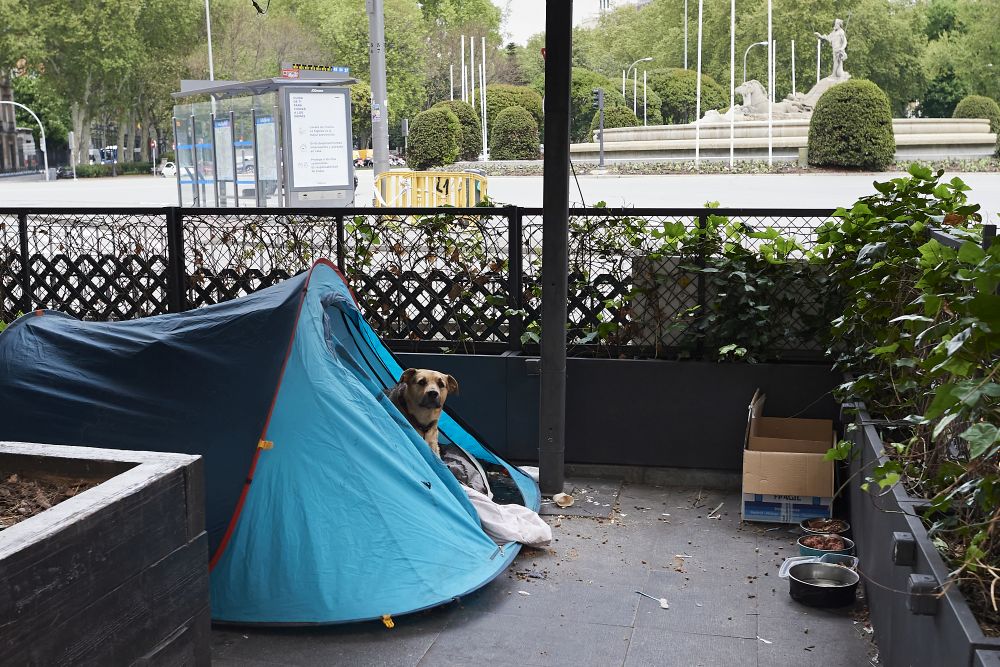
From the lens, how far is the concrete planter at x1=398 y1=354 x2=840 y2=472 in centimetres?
575

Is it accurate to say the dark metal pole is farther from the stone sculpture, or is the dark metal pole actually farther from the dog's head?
the stone sculpture

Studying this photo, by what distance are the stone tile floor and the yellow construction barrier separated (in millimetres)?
8949

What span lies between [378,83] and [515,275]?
1006cm

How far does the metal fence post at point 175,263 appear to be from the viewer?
6.73 metres

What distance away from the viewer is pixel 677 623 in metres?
4.09

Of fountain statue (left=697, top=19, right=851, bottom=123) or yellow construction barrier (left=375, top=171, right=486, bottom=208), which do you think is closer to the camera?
yellow construction barrier (left=375, top=171, right=486, bottom=208)

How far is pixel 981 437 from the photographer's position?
2.12m

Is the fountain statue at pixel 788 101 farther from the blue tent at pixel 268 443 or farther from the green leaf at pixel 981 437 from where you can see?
the green leaf at pixel 981 437

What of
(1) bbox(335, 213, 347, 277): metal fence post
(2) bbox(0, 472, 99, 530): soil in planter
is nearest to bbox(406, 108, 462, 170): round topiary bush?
(1) bbox(335, 213, 347, 277): metal fence post

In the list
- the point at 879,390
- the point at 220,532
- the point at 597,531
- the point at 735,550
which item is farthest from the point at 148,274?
the point at 879,390

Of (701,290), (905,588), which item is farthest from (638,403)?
(905,588)

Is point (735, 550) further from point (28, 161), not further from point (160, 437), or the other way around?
point (28, 161)

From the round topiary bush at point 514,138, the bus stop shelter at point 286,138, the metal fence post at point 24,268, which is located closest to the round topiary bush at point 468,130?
the round topiary bush at point 514,138

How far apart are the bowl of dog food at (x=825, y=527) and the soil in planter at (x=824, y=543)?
0.15 metres
